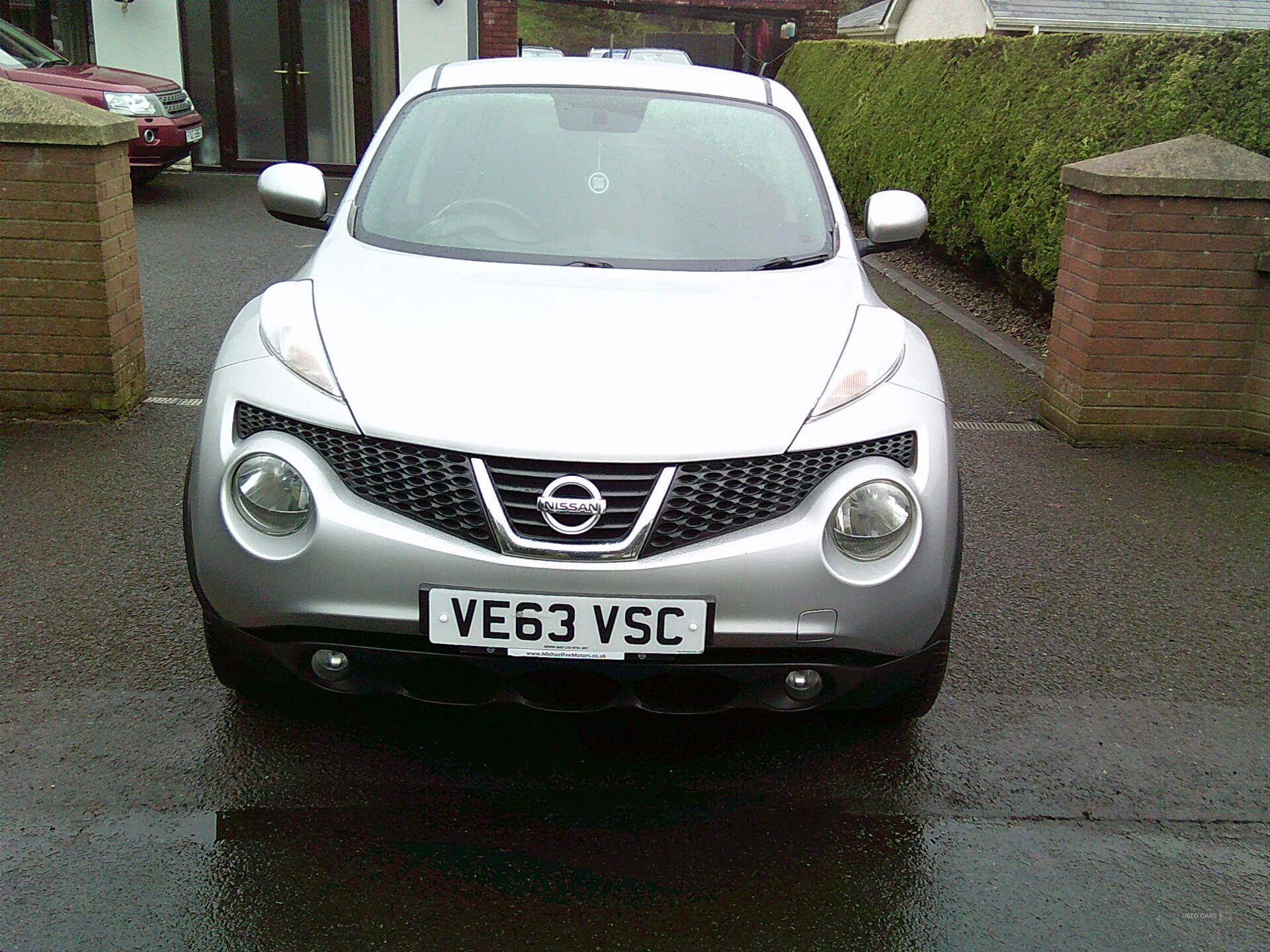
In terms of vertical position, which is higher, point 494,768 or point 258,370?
point 258,370

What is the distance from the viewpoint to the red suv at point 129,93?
12.1 m

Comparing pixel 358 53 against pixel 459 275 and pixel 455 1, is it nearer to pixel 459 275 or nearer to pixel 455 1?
pixel 455 1

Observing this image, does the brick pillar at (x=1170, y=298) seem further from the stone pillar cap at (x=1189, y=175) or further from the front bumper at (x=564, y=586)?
the front bumper at (x=564, y=586)

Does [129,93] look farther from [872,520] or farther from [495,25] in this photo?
[872,520]

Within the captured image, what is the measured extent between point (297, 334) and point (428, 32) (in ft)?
49.9

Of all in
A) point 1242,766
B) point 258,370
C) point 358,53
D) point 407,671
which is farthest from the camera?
point 358,53

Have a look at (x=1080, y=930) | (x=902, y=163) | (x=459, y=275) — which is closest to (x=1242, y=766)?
(x=1080, y=930)

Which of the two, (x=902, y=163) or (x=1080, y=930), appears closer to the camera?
(x=1080, y=930)

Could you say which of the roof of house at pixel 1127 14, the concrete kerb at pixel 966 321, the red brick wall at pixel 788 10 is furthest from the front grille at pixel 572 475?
the roof of house at pixel 1127 14

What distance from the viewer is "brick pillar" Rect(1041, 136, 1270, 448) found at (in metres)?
5.54

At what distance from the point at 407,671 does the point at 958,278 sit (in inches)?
343

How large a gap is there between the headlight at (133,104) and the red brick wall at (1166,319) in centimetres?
990

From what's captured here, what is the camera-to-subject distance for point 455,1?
16.9 m

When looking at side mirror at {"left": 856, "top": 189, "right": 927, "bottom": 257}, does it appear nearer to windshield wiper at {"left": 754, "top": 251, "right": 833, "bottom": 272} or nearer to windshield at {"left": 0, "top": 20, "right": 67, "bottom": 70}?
windshield wiper at {"left": 754, "top": 251, "right": 833, "bottom": 272}
